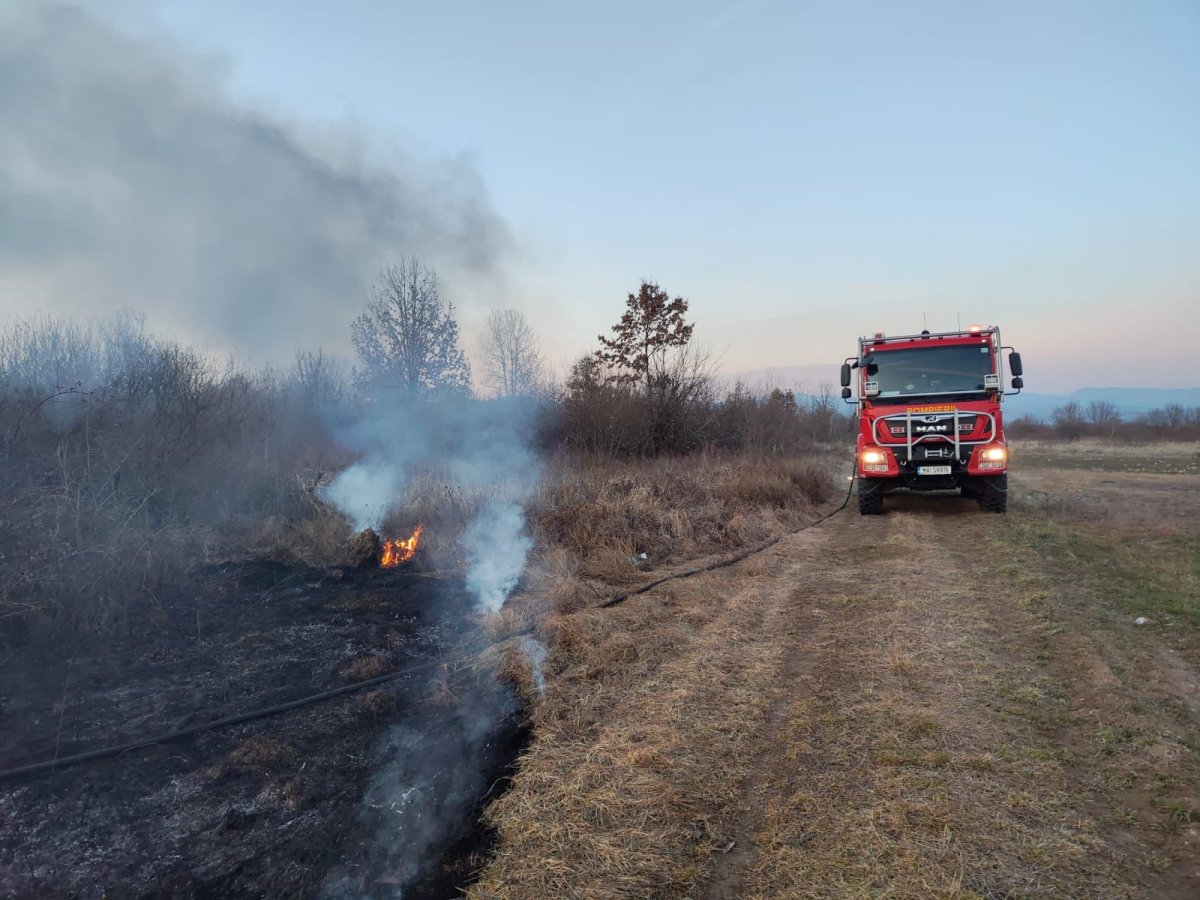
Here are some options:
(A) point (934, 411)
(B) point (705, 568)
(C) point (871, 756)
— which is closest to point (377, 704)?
(C) point (871, 756)

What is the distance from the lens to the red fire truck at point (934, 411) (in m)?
10.5

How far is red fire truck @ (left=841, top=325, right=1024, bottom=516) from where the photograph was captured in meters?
10.5

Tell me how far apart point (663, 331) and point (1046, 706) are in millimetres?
16825

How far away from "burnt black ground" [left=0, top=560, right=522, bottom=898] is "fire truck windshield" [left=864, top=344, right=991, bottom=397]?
30.3ft

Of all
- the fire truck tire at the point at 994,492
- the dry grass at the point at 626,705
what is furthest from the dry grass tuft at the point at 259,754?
the fire truck tire at the point at 994,492

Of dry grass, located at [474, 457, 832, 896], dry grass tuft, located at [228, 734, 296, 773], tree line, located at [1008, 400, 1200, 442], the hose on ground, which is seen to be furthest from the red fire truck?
tree line, located at [1008, 400, 1200, 442]

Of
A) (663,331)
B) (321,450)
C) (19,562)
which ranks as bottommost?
(19,562)

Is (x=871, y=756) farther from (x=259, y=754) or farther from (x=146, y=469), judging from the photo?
(x=146, y=469)

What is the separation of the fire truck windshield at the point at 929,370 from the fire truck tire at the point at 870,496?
5.84 feet

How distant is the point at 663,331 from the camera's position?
1959 cm

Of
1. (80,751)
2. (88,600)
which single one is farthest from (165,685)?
(88,600)

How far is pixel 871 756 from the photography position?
3291 mm

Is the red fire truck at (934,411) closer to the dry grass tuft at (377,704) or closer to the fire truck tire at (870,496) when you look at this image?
the fire truck tire at (870,496)

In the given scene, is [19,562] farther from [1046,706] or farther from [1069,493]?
[1069,493]
